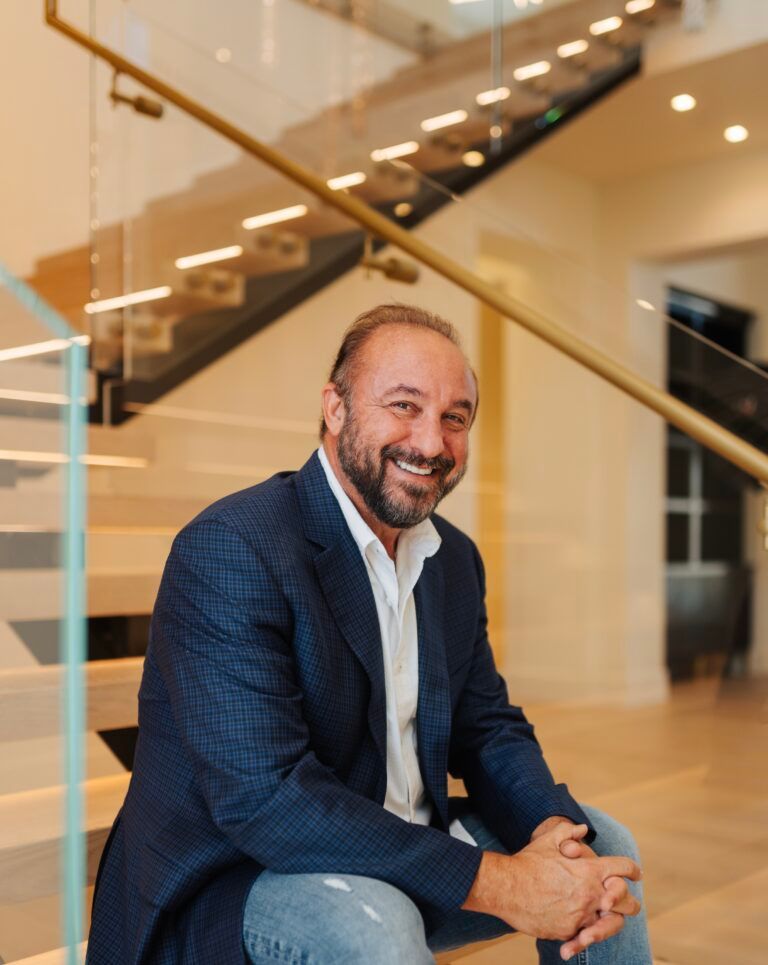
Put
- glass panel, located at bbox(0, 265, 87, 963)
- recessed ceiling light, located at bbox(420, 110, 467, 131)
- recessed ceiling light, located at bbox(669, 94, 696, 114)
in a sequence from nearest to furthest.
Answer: glass panel, located at bbox(0, 265, 87, 963) < recessed ceiling light, located at bbox(420, 110, 467, 131) < recessed ceiling light, located at bbox(669, 94, 696, 114)

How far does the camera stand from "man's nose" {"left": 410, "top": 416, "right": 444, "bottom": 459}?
1609 millimetres

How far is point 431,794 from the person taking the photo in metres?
1.63

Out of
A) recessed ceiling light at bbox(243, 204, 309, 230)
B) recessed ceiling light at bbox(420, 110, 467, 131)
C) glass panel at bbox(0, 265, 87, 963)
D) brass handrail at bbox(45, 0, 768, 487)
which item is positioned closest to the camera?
glass panel at bbox(0, 265, 87, 963)

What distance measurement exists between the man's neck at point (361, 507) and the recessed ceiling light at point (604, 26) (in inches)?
157

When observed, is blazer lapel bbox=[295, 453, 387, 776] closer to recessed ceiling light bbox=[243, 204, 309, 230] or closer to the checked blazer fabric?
the checked blazer fabric

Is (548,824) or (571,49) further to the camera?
(571,49)

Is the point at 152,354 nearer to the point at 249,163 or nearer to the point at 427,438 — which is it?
the point at 249,163

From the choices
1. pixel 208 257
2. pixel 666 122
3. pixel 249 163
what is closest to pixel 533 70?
pixel 666 122

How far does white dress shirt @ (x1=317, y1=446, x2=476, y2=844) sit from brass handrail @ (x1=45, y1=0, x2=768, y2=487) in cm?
88

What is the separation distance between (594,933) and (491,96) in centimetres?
427

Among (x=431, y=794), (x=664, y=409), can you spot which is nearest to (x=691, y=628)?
(x=664, y=409)

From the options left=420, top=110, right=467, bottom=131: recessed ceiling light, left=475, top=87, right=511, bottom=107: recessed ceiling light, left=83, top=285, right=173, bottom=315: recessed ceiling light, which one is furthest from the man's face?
left=475, top=87, right=511, bottom=107: recessed ceiling light

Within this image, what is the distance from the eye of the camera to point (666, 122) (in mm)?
5574

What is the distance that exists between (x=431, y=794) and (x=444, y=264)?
1.61 meters
